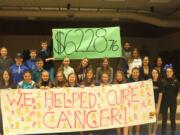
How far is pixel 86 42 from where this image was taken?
6.95m

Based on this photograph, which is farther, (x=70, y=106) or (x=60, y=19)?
(x=60, y=19)

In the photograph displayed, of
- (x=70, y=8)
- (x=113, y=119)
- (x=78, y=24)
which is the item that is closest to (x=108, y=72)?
(x=113, y=119)

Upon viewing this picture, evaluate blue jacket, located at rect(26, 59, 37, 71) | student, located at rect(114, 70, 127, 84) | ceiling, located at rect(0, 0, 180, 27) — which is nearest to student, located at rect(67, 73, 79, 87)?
student, located at rect(114, 70, 127, 84)

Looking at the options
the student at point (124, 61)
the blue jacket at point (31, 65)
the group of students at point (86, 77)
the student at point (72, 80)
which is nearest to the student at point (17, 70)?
the group of students at point (86, 77)

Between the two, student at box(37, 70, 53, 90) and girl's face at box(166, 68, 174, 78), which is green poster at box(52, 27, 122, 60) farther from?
girl's face at box(166, 68, 174, 78)

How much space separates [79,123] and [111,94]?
687 mm

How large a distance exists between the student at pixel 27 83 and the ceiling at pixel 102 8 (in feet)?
20.0

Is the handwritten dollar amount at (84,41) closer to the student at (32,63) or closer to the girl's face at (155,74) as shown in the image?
the student at (32,63)

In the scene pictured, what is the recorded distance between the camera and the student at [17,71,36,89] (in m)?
6.21

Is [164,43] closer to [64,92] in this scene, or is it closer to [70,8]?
[70,8]

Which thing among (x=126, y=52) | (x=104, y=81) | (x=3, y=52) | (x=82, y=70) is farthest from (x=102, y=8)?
(x=104, y=81)

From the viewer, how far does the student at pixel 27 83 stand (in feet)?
20.4

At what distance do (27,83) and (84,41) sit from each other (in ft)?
4.40

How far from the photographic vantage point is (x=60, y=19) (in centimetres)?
1516
